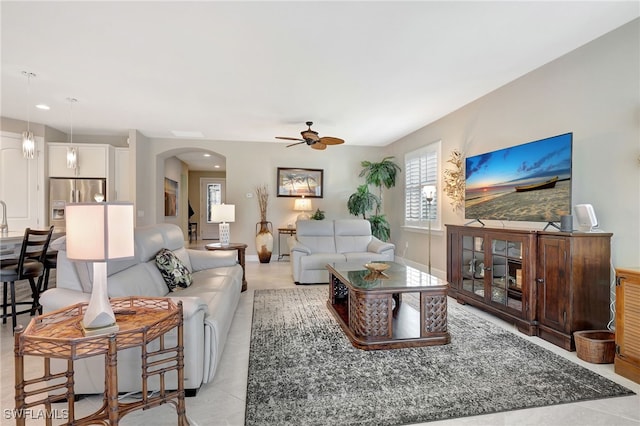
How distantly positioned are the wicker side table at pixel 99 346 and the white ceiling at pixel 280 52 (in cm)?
210

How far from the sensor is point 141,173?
244 inches

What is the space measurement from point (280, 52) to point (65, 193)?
5.07m

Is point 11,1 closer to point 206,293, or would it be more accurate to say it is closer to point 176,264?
point 176,264

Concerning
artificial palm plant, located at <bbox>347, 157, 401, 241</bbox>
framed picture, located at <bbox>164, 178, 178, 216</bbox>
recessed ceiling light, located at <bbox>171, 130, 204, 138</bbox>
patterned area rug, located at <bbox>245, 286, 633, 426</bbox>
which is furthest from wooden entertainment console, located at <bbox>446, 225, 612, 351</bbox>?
framed picture, located at <bbox>164, 178, 178, 216</bbox>

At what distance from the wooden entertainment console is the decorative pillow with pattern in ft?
10.0

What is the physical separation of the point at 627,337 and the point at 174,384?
2.97 m

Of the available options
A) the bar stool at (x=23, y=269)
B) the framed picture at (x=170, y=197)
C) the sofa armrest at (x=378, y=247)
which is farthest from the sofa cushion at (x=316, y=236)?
the framed picture at (x=170, y=197)

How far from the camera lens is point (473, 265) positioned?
3.58m

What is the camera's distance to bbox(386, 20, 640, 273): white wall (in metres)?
2.51

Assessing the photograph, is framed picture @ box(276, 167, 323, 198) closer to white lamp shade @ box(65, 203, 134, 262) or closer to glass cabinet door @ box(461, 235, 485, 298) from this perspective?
glass cabinet door @ box(461, 235, 485, 298)

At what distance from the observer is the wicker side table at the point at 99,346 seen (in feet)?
4.08

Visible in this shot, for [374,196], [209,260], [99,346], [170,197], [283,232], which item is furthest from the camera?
[170,197]

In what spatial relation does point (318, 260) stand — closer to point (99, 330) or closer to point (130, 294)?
point (130, 294)

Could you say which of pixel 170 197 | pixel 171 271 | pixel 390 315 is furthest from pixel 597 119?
pixel 170 197
